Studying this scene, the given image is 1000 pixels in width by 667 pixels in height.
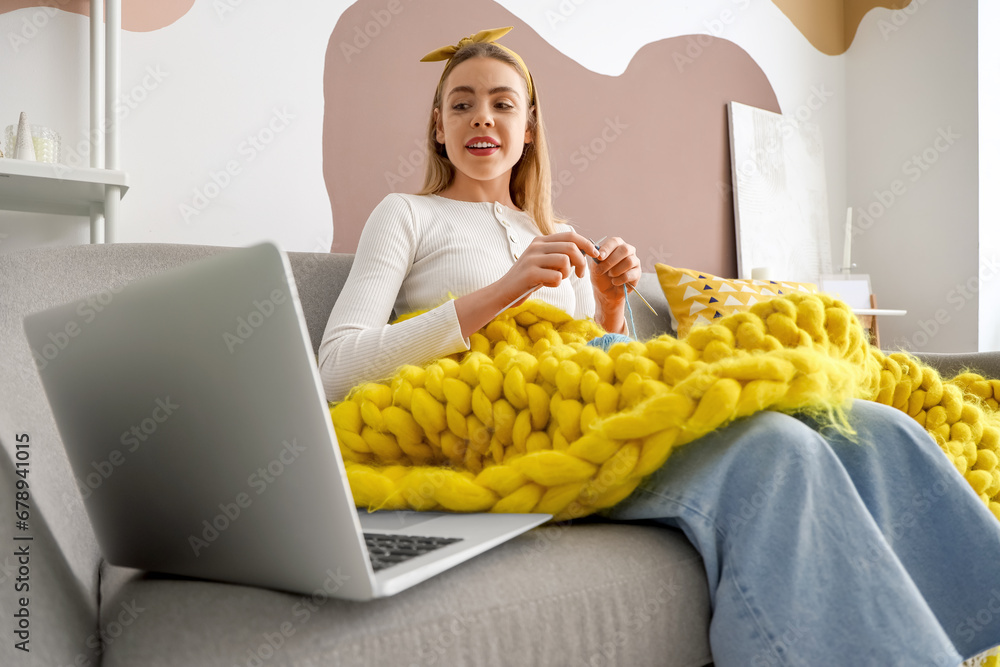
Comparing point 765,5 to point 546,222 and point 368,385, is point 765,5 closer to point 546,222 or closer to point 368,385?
point 546,222

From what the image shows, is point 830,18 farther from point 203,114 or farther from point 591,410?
point 591,410

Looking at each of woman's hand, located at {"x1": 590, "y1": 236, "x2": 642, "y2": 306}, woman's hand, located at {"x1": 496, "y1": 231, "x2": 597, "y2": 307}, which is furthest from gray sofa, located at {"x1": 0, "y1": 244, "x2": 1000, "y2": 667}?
woman's hand, located at {"x1": 590, "y1": 236, "x2": 642, "y2": 306}

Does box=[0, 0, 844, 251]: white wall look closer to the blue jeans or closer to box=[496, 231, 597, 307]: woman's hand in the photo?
box=[496, 231, 597, 307]: woman's hand

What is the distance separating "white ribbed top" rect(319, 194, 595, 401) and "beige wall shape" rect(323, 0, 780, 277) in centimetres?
61

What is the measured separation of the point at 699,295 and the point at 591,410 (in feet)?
3.68

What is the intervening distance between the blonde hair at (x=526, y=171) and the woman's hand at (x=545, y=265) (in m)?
0.40

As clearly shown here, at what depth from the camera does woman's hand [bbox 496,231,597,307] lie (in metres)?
0.81

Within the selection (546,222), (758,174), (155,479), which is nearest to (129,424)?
(155,479)

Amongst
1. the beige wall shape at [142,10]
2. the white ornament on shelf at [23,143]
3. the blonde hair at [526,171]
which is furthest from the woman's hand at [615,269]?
the beige wall shape at [142,10]

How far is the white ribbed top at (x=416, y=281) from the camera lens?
0.83m

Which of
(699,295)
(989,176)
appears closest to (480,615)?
(699,295)

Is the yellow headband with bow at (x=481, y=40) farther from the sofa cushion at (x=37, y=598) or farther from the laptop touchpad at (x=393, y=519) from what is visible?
the sofa cushion at (x=37, y=598)

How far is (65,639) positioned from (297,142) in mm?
1313

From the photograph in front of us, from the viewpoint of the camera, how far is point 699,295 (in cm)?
161
